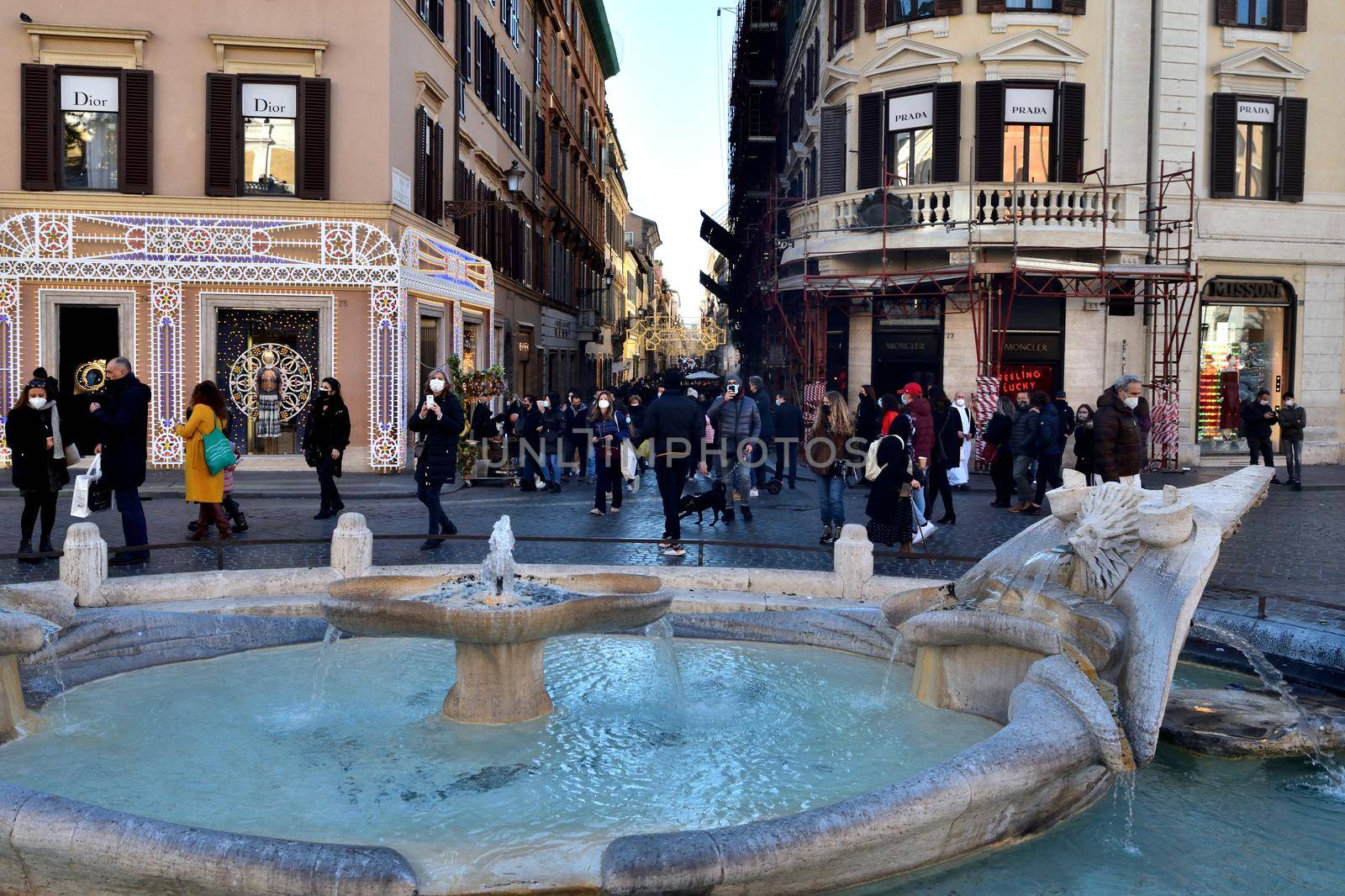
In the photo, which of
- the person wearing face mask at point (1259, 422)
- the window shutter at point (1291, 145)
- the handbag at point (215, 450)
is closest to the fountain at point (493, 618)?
the handbag at point (215, 450)

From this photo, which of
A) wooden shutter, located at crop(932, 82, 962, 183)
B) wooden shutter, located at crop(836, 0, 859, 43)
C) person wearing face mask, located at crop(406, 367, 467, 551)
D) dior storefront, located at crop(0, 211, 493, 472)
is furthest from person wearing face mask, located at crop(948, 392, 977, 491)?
wooden shutter, located at crop(836, 0, 859, 43)

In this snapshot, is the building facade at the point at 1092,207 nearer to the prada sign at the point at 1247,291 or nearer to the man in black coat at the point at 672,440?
the prada sign at the point at 1247,291

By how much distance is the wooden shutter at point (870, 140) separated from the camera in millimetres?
24141

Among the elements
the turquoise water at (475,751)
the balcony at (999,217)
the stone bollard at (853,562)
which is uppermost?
the balcony at (999,217)

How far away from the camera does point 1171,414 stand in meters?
23.0

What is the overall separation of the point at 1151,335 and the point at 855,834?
2152cm

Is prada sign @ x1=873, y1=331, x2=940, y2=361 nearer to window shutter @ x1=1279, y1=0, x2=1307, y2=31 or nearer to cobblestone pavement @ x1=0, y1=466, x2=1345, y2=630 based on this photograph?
cobblestone pavement @ x1=0, y1=466, x2=1345, y2=630

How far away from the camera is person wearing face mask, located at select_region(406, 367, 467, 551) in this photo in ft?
38.5

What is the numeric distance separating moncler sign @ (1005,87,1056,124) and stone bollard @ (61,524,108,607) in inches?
762

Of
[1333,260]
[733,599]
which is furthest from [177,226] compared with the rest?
[1333,260]

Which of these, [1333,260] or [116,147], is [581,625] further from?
[1333,260]

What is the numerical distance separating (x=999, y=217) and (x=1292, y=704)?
57.3ft

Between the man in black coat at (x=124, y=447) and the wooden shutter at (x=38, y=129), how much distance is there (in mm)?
11677

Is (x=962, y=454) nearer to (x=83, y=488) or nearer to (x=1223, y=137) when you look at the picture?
(x=1223, y=137)
